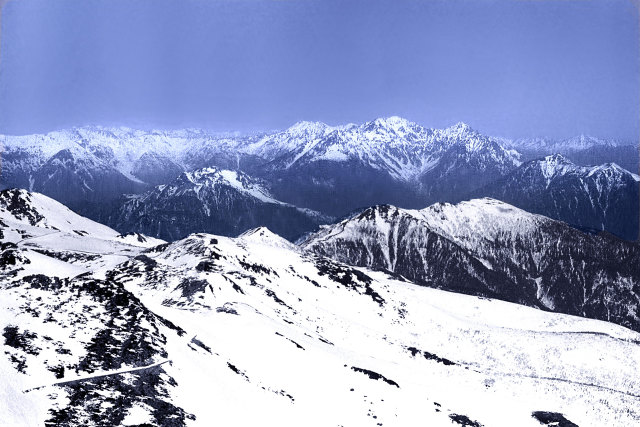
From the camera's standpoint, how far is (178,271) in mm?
79312

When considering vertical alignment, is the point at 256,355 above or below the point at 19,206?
above

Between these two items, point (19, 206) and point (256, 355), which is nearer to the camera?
point (256, 355)

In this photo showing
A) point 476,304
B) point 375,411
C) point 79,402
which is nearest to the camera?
point 79,402

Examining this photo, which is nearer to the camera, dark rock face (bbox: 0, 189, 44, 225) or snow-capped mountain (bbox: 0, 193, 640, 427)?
snow-capped mountain (bbox: 0, 193, 640, 427)

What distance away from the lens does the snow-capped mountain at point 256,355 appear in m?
23.8

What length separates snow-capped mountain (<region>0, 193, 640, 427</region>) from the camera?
2384cm

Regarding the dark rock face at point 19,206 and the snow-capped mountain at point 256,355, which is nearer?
the snow-capped mountain at point 256,355

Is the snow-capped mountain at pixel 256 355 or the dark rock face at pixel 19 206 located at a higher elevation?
the snow-capped mountain at pixel 256 355

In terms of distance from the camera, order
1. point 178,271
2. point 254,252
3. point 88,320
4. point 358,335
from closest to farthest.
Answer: point 88,320 < point 358,335 < point 178,271 < point 254,252

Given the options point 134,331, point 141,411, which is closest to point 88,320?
point 134,331

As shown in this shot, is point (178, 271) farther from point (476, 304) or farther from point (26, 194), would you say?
point (26, 194)

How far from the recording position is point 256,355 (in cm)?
3881

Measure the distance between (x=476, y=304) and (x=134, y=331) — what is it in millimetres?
99410

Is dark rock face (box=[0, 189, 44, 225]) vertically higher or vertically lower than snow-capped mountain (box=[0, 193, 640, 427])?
lower
